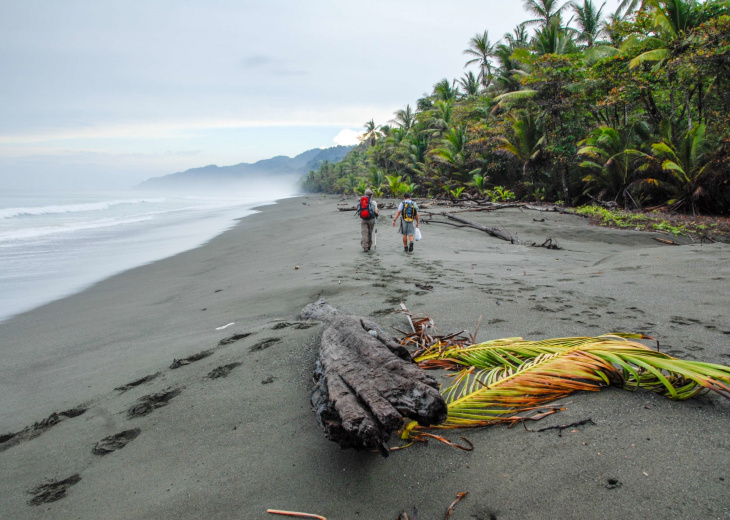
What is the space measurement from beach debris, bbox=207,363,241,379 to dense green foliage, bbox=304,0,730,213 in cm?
1598

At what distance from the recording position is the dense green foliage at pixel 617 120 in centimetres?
1341

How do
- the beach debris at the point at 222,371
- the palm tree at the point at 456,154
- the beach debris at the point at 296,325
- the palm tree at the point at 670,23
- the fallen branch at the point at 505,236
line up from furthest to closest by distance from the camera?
the palm tree at the point at 456,154 → the palm tree at the point at 670,23 → the fallen branch at the point at 505,236 → the beach debris at the point at 296,325 → the beach debris at the point at 222,371

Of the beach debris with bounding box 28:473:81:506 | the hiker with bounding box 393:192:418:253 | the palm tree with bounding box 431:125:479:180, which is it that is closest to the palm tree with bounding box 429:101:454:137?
the palm tree with bounding box 431:125:479:180

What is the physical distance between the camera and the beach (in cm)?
161

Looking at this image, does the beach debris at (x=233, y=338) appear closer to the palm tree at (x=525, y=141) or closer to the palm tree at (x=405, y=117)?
the palm tree at (x=525, y=141)

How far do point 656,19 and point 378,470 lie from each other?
19.4 meters

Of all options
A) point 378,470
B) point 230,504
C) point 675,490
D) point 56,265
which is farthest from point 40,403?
point 56,265

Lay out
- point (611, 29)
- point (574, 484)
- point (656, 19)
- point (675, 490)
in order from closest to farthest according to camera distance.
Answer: point (675, 490)
point (574, 484)
point (656, 19)
point (611, 29)

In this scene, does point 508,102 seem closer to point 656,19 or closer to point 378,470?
point 656,19

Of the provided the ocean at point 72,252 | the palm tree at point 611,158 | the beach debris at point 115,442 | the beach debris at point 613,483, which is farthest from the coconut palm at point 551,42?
the beach debris at point 115,442

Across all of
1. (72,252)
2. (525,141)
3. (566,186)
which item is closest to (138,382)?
(72,252)

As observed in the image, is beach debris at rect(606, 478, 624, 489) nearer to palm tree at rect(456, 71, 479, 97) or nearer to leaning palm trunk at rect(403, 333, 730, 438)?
leaning palm trunk at rect(403, 333, 730, 438)

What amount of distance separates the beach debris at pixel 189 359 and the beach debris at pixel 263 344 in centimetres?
43

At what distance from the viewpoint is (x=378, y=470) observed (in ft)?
5.88
